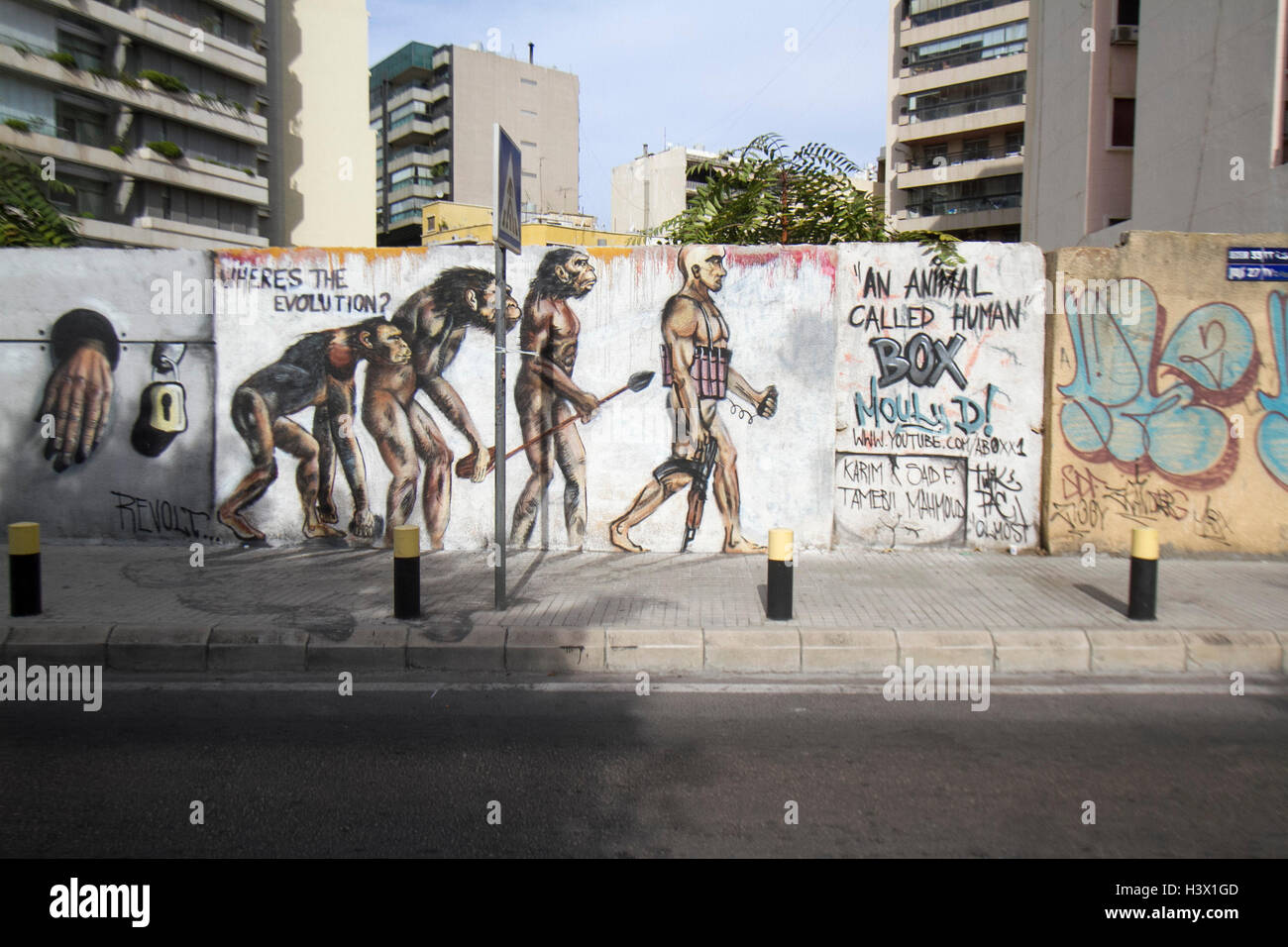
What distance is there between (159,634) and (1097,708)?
6052 millimetres

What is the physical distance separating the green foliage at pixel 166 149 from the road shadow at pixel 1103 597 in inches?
1612

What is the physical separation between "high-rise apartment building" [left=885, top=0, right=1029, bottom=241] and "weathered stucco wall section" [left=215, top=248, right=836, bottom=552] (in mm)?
37733

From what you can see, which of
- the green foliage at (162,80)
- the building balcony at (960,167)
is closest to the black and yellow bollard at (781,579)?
the green foliage at (162,80)

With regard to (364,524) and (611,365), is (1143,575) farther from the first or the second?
(364,524)

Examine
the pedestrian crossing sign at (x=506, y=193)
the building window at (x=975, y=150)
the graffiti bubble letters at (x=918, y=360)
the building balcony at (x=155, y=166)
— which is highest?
the building window at (x=975, y=150)

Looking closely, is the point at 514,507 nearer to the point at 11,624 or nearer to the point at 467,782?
the point at 11,624

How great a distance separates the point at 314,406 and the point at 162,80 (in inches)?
1451

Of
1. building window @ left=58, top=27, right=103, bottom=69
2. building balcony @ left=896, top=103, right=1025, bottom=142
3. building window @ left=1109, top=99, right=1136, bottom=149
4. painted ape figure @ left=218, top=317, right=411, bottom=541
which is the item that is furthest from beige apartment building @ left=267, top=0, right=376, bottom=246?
painted ape figure @ left=218, top=317, right=411, bottom=541

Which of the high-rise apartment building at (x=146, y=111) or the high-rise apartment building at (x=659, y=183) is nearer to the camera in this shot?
the high-rise apartment building at (x=146, y=111)

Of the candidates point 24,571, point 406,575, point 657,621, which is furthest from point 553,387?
point 24,571

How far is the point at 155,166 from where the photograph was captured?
37.8 m

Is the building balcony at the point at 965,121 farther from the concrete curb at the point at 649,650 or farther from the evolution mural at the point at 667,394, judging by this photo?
the concrete curb at the point at 649,650

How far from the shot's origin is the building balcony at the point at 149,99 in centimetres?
3259
